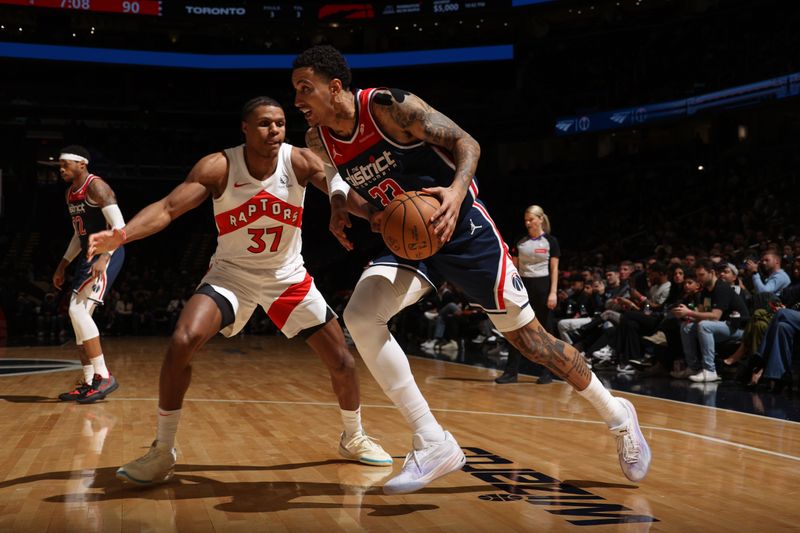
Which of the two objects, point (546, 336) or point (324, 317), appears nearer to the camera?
point (546, 336)

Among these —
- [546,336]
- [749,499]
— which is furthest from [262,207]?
[749,499]

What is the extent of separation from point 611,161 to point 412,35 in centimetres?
987

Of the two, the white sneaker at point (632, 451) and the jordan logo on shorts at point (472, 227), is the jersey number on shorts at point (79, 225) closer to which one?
the jordan logo on shorts at point (472, 227)

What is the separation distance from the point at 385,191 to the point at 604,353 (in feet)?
20.3

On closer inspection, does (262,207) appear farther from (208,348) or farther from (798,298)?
(208,348)

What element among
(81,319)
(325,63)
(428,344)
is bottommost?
(428,344)

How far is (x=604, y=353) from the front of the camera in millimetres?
8906

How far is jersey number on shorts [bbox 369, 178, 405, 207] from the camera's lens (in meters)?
3.31

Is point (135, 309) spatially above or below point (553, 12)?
below

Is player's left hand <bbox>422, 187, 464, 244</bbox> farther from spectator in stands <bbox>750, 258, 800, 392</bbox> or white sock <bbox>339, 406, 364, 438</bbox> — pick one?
spectator in stands <bbox>750, 258, 800, 392</bbox>

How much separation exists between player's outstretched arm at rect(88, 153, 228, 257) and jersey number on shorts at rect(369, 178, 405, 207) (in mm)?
760

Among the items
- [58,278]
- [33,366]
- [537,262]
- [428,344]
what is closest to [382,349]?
[58,278]

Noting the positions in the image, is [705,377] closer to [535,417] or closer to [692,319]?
[692,319]

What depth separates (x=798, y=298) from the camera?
23.1 ft
